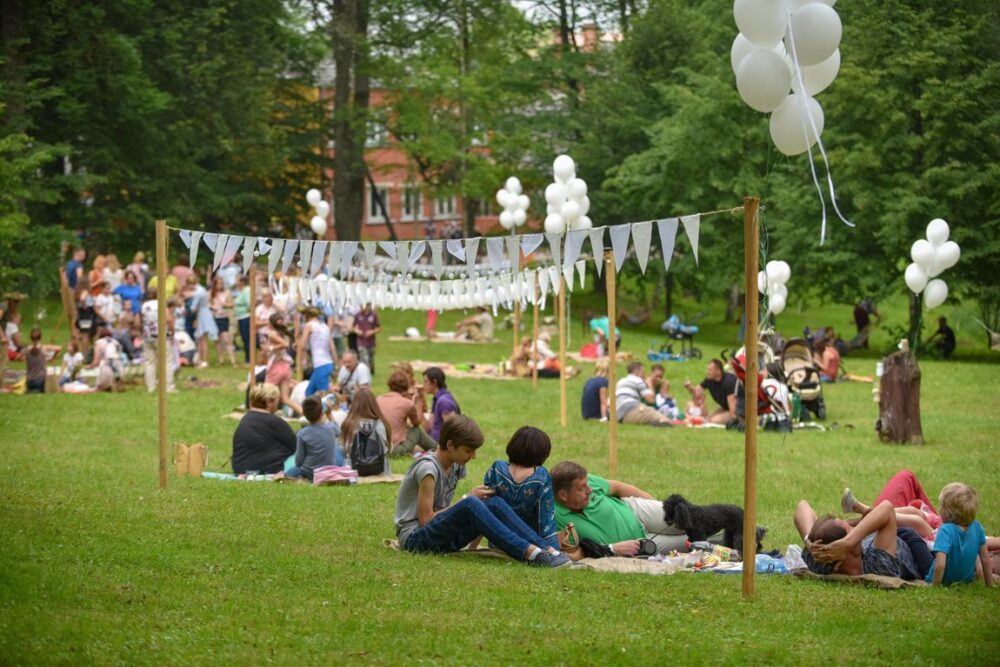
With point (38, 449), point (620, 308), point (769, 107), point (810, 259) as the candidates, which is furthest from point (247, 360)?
point (769, 107)

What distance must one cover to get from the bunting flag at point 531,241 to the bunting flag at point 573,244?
32 cm

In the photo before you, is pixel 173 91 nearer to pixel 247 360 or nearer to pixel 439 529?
pixel 247 360

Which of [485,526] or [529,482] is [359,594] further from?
[529,482]

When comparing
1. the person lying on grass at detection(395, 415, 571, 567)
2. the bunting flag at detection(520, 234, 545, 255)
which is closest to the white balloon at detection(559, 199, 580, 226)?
the bunting flag at detection(520, 234, 545, 255)

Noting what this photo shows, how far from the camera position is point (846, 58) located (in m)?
33.6

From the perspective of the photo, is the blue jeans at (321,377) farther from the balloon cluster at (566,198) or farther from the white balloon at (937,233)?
the white balloon at (937,233)

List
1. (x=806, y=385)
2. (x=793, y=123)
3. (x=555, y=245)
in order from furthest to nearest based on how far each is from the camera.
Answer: (x=806, y=385) → (x=555, y=245) → (x=793, y=123)

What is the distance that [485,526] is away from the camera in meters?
9.73

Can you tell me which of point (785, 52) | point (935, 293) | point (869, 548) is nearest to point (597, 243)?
point (785, 52)

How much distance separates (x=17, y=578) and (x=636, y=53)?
36839 mm

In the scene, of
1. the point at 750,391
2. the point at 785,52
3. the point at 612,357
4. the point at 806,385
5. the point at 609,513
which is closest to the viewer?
the point at 750,391

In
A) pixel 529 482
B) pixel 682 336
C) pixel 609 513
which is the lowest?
pixel 609 513

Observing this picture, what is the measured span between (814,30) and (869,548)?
3549 millimetres

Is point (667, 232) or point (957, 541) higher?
point (667, 232)
